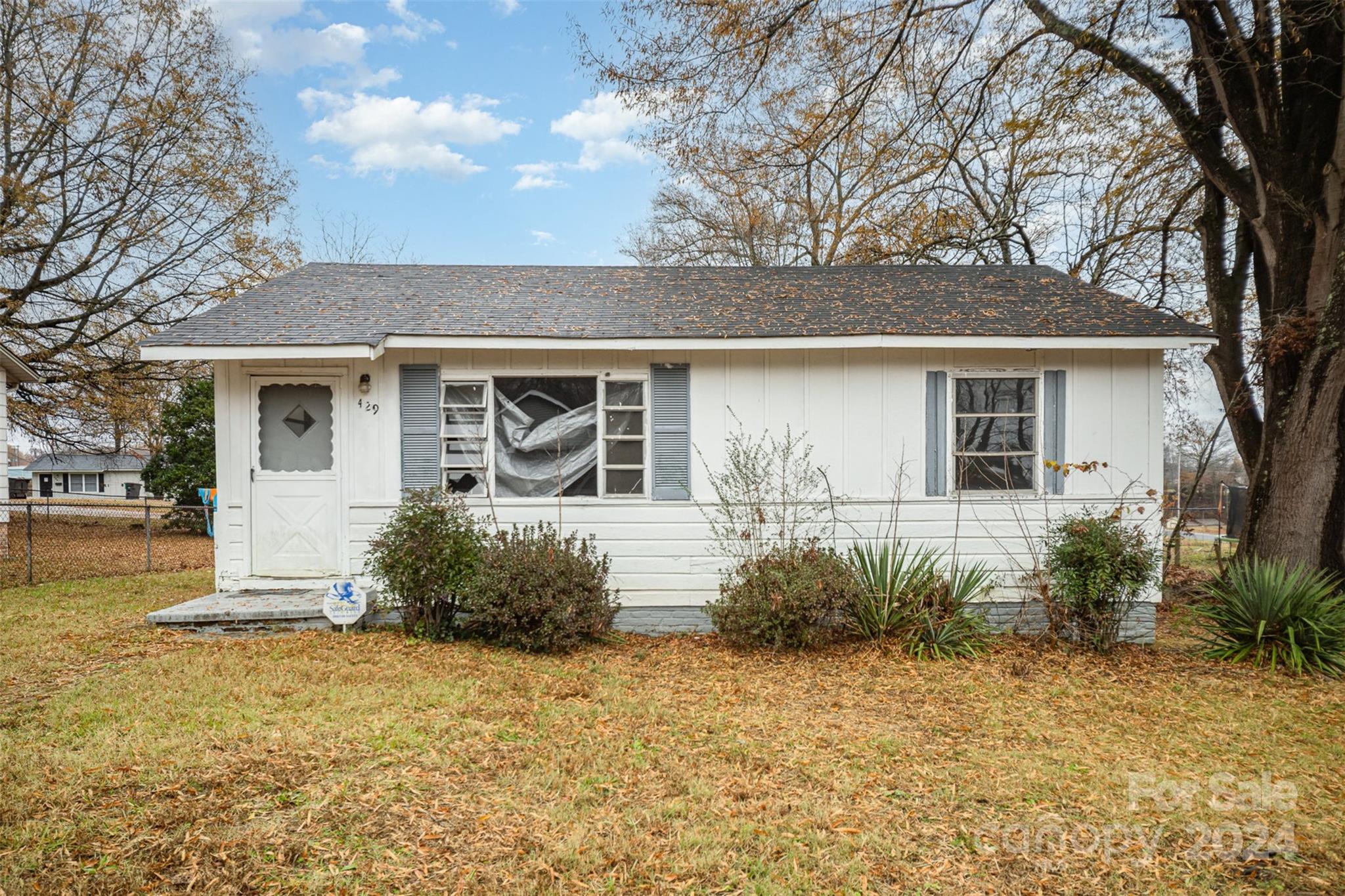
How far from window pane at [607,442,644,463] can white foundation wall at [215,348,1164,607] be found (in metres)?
0.43

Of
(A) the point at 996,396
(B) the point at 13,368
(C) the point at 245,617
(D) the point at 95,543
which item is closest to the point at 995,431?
(A) the point at 996,396

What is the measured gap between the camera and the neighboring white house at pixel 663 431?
6.91 meters

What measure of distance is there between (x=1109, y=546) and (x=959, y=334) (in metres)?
2.33

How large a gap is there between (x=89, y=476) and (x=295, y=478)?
50.8m

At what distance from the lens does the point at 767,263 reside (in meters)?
19.0

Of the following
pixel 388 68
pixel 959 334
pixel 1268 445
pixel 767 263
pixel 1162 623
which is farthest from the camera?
pixel 767 263

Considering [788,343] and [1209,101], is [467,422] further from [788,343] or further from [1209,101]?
[1209,101]

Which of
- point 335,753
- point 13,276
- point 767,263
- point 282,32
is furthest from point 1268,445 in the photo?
point 13,276

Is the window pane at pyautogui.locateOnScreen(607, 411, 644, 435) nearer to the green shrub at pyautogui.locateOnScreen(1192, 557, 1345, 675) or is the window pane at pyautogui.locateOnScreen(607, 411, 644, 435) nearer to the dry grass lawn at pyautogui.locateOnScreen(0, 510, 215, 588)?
the green shrub at pyautogui.locateOnScreen(1192, 557, 1345, 675)

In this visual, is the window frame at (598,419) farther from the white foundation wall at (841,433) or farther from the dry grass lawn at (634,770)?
the dry grass lawn at (634,770)

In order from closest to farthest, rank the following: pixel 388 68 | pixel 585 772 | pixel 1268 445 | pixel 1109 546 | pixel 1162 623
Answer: pixel 585 772, pixel 1109 546, pixel 1268 445, pixel 1162 623, pixel 388 68

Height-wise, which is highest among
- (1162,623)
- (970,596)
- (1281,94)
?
(1281,94)

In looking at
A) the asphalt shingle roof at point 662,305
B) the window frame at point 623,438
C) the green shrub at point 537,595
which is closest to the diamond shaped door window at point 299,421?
the asphalt shingle roof at point 662,305

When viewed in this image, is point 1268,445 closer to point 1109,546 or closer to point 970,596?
point 1109,546
